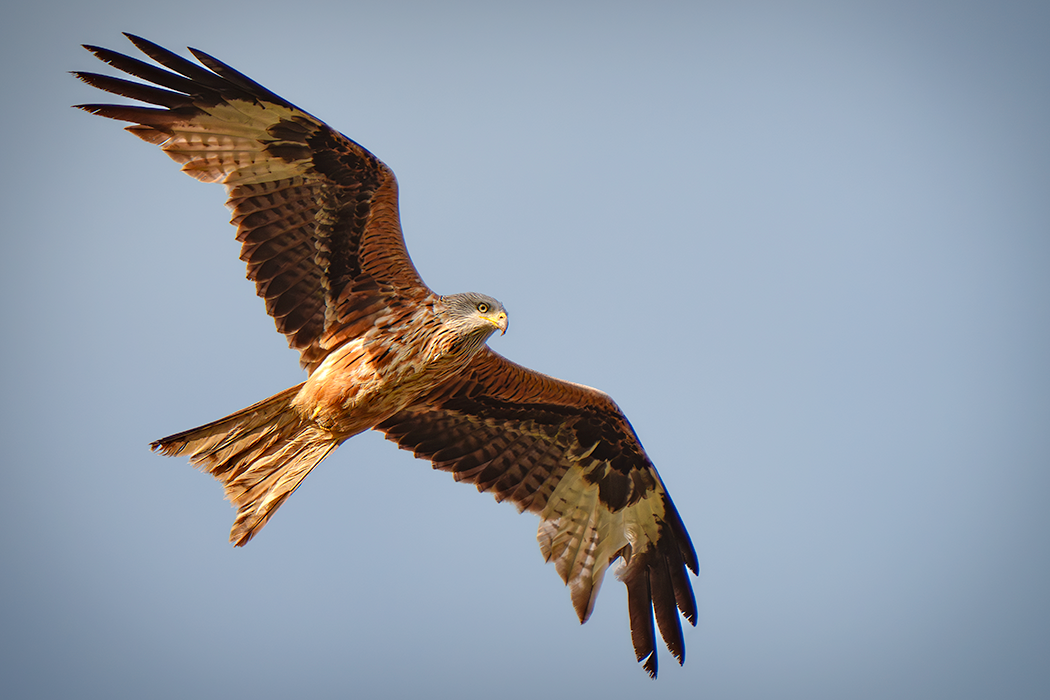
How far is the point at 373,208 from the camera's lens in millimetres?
7117

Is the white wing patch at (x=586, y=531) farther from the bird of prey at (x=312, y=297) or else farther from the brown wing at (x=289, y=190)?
the brown wing at (x=289, y=190)

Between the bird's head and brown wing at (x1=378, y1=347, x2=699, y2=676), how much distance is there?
0.93 m

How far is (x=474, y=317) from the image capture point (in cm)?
695

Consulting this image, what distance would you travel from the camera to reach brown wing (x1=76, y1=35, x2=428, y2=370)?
6875 millimetres

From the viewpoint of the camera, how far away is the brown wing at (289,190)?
6.88 m

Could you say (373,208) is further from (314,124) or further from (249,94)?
(249,94)

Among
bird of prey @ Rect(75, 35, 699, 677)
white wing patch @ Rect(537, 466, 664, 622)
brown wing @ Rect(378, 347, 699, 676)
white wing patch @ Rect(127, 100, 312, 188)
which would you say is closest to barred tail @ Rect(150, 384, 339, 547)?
bird of prey @ Rect(75, 35, 699, 677)

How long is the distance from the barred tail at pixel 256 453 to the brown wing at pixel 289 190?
540 millimetres

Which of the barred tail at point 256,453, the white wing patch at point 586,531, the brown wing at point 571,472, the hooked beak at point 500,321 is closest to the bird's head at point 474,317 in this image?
the hooked beak at point 500,321

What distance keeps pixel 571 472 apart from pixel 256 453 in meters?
2.89

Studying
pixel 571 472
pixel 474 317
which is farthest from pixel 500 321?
pixel 571 472

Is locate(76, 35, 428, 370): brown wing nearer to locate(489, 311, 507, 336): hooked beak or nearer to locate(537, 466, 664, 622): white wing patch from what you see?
locate(489, 311, 507, 336): hooked beak

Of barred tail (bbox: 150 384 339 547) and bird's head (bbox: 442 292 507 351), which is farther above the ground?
bird's head (bbox: 442 292 507 351)

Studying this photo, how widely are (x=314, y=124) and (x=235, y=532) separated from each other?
317 centimetres
